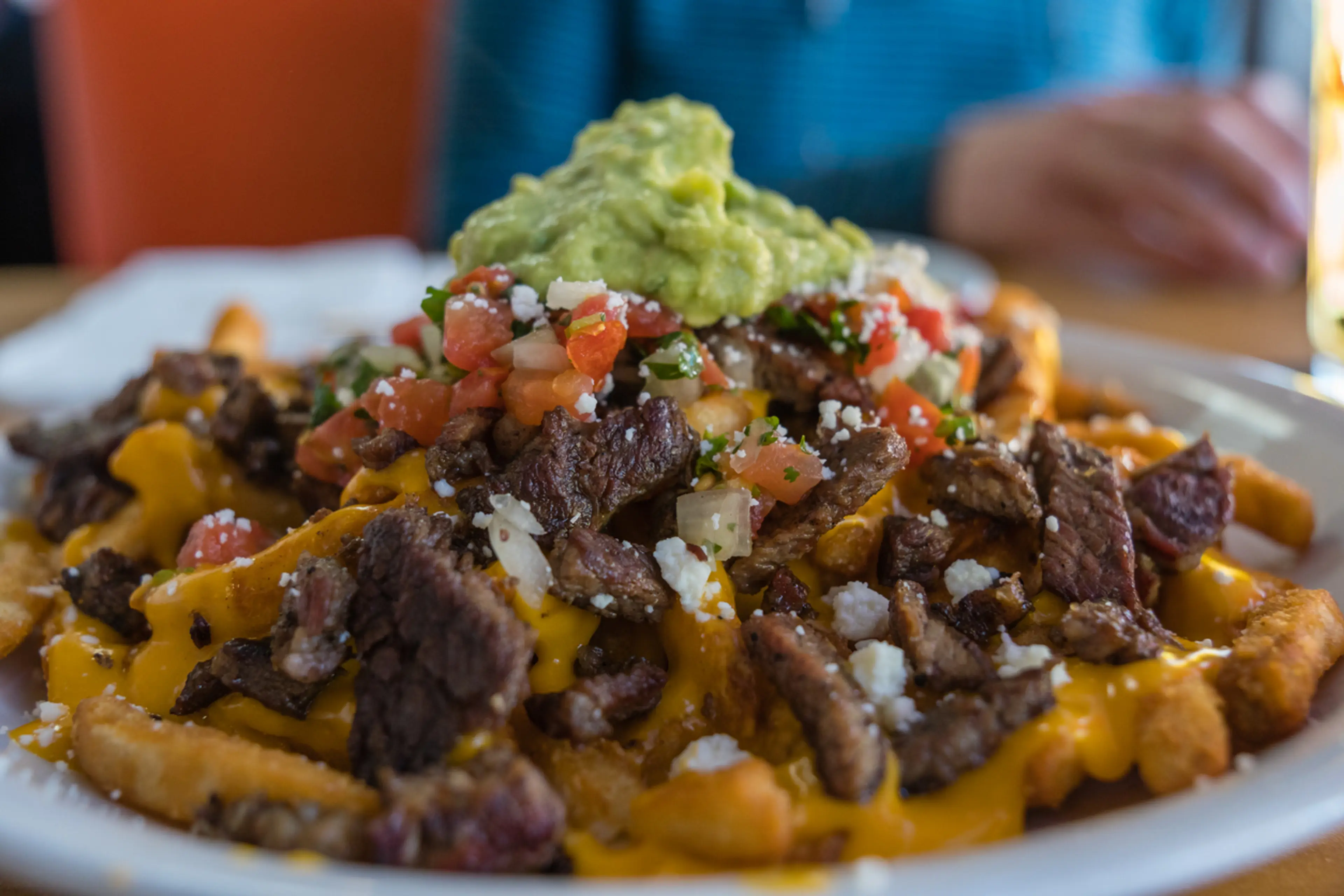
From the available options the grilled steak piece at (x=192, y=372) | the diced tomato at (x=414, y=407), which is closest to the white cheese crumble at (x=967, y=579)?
the diced tomato at (x=414, y=407)

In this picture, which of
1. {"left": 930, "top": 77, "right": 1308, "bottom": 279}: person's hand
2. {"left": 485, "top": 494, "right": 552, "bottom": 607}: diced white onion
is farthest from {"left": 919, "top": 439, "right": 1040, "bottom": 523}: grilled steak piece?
{"left": 930, "top": 77, "right": 1308, "bottom": 279}: person's hand

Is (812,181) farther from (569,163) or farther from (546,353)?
(546,353)

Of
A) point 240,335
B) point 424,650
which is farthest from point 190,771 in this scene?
point 240,335

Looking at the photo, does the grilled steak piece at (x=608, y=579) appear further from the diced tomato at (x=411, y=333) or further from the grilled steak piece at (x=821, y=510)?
the diced tomato at (x=411, y=333)

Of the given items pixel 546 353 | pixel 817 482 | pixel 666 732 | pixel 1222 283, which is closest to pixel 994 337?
pixel 817 482

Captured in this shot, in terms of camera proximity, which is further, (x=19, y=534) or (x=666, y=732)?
(x=19, y=534)
